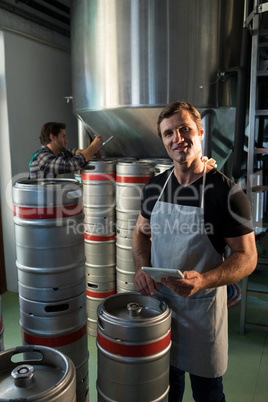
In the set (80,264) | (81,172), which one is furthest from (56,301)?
(81,172)

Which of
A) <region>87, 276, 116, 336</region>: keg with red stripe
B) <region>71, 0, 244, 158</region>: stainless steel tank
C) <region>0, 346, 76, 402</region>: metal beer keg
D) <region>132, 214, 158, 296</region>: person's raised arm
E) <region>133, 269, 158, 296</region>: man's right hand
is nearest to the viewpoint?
<region>0, 346, 76, 402</region>: metal beer keg

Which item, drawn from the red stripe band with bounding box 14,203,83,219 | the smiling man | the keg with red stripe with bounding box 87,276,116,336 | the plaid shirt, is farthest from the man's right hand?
the keg with red stripe with bounding box 87,276,116,336

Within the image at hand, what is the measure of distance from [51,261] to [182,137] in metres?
0.73

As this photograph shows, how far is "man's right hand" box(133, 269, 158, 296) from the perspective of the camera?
1483 mm

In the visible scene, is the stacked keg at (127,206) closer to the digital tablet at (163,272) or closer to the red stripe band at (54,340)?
the red stripe band at (54,340)

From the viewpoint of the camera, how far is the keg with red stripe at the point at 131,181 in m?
2.71

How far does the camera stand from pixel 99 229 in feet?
9.52

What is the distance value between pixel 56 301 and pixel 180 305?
0.52 m

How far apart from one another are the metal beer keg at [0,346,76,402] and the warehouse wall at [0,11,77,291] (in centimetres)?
250

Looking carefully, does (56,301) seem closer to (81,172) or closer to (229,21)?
(81,172)

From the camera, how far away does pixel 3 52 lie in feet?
10.5

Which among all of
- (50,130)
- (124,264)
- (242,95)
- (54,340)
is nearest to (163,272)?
(54,340)

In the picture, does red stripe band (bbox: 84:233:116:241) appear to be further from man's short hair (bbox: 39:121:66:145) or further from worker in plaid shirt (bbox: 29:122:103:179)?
man's short hair (bbox: 39:121:66:145)

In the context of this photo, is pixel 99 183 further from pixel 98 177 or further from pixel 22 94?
pixel 22 94
